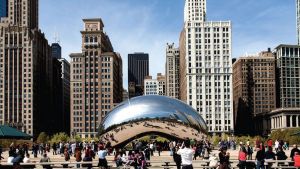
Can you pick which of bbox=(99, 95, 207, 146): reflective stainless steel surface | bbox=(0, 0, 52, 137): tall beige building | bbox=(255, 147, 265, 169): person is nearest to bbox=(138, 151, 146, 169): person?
bbox=(255, 147, 265, 169): person

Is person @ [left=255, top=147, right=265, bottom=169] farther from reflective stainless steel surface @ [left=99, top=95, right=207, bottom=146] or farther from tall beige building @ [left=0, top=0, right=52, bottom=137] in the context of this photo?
tall beige building @ [left=0, top=0, right=52, bottom=137]

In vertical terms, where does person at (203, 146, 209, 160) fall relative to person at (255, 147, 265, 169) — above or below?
below

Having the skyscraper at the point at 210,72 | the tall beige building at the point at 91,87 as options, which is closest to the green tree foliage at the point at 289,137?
the skyscraper at the point at 210,72

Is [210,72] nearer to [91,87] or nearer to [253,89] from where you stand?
[91,87]

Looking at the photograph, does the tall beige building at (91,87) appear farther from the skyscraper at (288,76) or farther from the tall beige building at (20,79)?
the skyscraper at (288,76)

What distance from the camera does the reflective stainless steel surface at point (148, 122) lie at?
3828 centimetres

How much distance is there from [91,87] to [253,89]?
201 ft

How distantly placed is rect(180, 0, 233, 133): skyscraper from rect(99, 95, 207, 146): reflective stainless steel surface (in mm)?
109683

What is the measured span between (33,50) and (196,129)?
118 m

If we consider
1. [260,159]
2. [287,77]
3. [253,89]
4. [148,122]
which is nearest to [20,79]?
[253,89]

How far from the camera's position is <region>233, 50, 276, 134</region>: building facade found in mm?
183000

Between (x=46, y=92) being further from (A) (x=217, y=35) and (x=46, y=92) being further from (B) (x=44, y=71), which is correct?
(A) (x=217, y=35)

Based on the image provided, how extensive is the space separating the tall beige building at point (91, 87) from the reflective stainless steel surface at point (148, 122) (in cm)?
11262

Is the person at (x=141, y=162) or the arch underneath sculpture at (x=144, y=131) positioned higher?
the arch underneath sculpture at (x=144, y=131)
